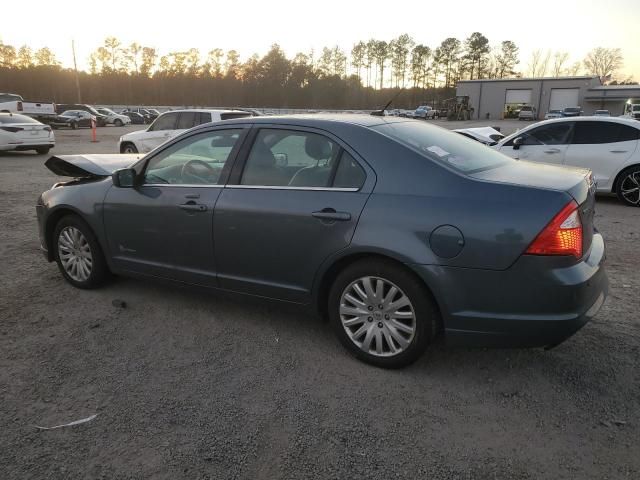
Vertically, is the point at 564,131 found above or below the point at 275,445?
above

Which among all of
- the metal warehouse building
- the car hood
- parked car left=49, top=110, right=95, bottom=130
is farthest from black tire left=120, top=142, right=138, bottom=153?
the metal warehouse building

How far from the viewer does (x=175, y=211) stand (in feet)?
13.0

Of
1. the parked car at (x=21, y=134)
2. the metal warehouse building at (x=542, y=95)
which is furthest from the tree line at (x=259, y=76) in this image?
the parked car at (x=21, y=134)

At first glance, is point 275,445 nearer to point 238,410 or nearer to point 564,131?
point 238,410

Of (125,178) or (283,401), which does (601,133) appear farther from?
(283,401)

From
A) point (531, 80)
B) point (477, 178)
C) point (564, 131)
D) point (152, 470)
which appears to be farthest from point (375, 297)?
point (531, 80)

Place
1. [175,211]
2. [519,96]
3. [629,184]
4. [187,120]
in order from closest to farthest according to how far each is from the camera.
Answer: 1. [175,211]
2. [629,184]
3. [187,120]
4. [519,96]

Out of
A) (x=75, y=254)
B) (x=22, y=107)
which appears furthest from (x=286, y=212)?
(x=22, y=107)

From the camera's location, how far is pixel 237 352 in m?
3.62

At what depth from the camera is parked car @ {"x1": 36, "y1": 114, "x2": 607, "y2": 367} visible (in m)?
2.82

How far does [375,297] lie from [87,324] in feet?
7.77

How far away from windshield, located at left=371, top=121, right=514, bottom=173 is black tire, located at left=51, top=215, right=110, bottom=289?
2.74 metres

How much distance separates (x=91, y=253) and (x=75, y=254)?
26 cm

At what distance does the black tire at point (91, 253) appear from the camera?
457cm
